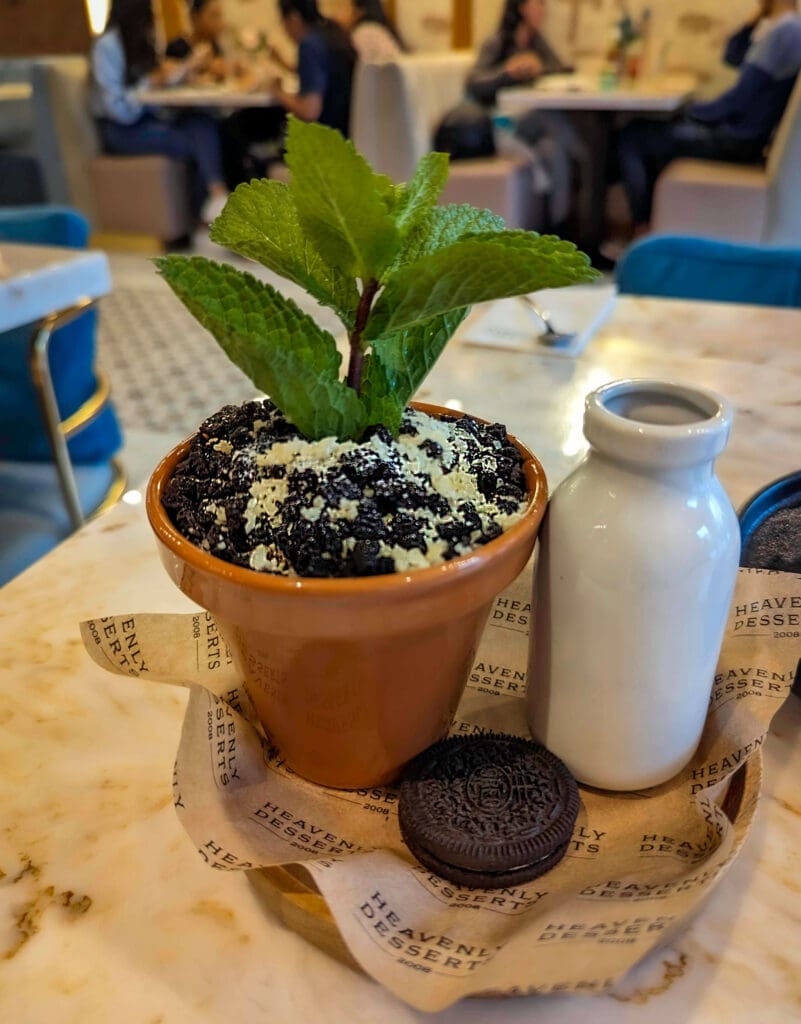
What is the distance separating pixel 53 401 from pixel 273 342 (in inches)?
41.6

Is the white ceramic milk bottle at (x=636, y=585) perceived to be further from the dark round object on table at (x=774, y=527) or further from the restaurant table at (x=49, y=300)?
the restaurant table at (x=49, y=300)

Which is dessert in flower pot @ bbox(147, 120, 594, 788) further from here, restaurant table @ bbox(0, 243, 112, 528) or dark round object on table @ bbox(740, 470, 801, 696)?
restaurant table @ bbox(0, 243, 112, 528)

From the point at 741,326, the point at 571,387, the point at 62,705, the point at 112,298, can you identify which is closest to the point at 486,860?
the point at 62,705

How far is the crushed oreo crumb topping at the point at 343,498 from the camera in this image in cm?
38

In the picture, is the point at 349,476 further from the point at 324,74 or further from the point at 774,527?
the point at 324,74

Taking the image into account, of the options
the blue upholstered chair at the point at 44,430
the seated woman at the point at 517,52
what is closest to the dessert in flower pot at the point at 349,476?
the blue upholstered chair at the point at 44,430

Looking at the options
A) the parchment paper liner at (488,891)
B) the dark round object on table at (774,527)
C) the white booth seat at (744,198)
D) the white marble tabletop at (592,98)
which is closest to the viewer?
the parchment paper liner at (488,891)

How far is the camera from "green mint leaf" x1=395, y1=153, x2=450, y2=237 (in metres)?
0.43

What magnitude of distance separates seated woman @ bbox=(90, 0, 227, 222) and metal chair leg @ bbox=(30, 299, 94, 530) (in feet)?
9.47

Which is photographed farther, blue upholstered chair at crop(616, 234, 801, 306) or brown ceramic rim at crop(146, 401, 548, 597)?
blue upholstered chair at crop(616, 234, 801, 306)

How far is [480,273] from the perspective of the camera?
382 mm

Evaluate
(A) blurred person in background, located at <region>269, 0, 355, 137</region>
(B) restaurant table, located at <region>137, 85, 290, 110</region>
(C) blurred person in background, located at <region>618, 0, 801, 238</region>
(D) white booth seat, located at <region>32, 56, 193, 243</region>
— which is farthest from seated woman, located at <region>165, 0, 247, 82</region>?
(C) blurred person in background, located at <region>618, 0, 801, 238</region>

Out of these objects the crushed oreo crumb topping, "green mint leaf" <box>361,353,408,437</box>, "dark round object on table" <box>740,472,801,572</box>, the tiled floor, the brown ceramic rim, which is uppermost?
"green mint leaf" <box>361,353,408,437</box>

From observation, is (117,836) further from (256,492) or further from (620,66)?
(620,66)
